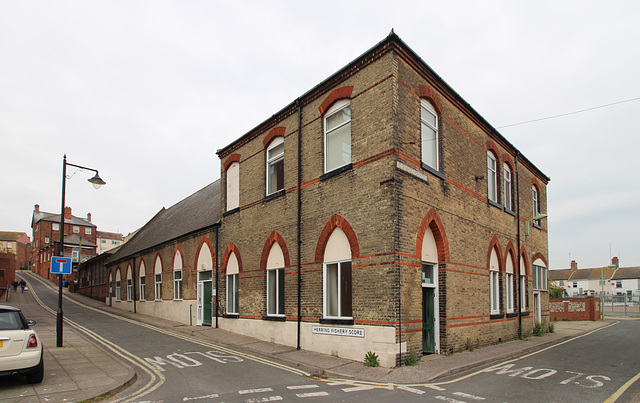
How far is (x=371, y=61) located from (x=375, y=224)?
14.9 feet

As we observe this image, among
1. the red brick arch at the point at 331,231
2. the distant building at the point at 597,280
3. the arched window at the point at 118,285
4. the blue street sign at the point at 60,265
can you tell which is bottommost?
the distant building at the point at 597,280

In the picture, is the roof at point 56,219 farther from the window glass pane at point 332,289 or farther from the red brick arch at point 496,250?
the red brick arch at point 496,250

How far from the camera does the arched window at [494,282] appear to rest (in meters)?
16.3

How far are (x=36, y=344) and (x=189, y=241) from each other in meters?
14.0

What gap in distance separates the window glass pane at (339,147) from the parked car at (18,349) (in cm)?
863

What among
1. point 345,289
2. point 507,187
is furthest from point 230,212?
point 507,187

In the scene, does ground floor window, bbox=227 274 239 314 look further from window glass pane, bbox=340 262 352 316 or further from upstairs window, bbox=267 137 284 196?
window glass pane, bbox=340 262 352 316

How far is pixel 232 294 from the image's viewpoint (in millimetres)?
18516

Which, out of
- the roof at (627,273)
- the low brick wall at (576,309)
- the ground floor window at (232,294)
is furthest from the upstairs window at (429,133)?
the roof at (627,273)

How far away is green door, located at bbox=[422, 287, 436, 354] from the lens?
12.6 meters

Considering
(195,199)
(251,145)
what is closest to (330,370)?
(251,145)

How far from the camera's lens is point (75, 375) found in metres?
9.77

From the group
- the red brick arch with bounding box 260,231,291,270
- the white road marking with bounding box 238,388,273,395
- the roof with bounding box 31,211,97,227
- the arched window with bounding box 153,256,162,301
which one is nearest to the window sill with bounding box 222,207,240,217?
the red brick arch with bounding box 260,231,291,270

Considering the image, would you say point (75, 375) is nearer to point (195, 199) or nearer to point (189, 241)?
point (189, 241)
